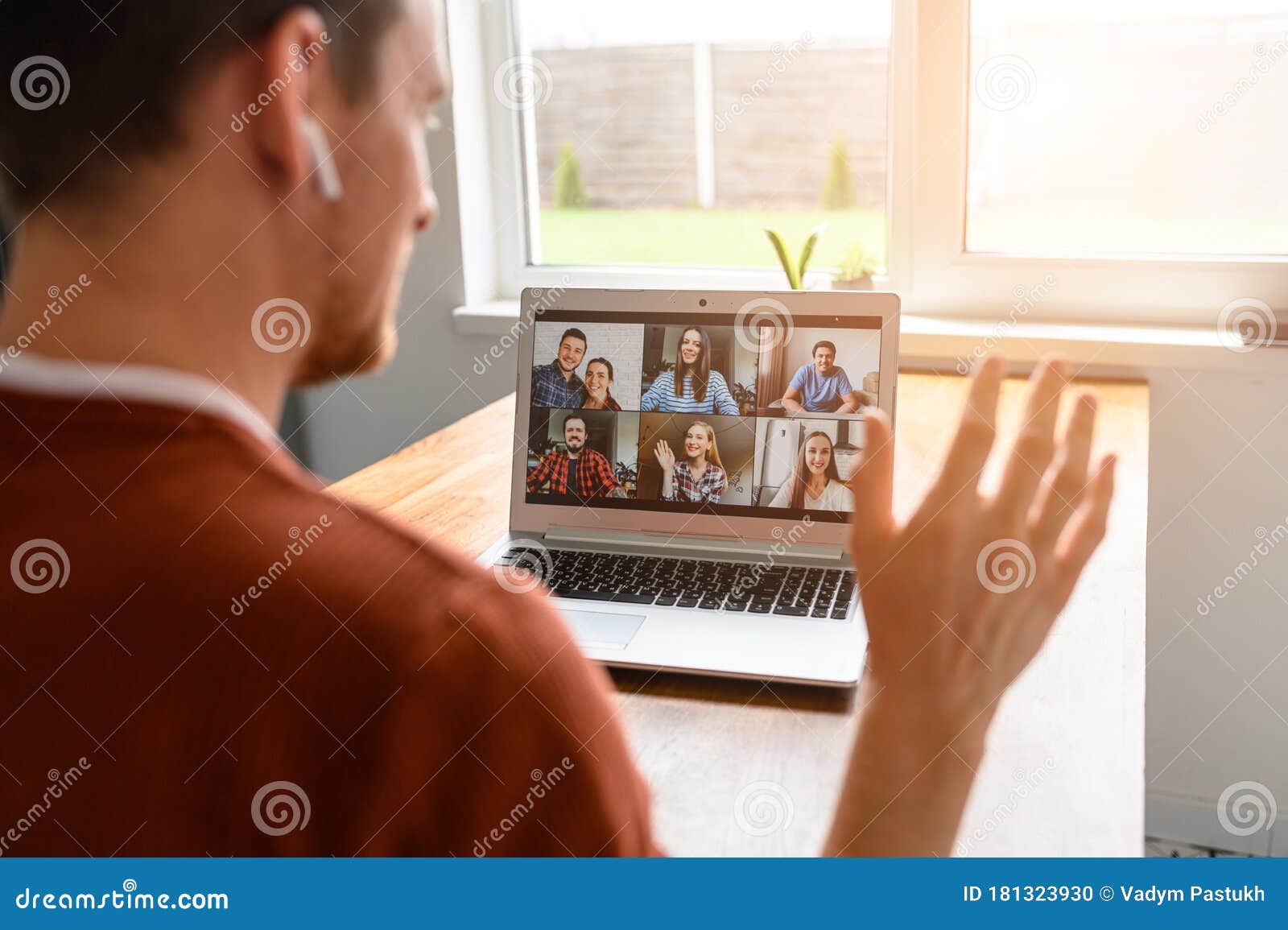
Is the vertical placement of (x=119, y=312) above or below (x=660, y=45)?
below

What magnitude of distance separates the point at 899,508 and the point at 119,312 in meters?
0.86

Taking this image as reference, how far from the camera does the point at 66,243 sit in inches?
18.3

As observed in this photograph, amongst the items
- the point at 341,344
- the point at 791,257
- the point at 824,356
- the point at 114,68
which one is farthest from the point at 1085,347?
the point at 114,68

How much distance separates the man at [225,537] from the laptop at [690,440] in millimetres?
537

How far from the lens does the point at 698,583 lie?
1013 millimetres

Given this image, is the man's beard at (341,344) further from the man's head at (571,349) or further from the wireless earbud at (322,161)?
the man's head at (571,349)

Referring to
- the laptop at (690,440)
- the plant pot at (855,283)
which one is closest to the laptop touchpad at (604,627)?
the laptop at (690,440)

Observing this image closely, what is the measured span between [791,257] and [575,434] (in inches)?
35.2

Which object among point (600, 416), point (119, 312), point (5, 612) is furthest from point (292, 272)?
point (600, 416)

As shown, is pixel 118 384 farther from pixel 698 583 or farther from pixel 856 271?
pixel 856 271

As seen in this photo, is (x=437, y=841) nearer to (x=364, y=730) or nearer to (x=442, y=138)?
(x=364, y=730)

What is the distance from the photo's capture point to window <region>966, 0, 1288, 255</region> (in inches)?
71.3

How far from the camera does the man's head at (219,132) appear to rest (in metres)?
0.45

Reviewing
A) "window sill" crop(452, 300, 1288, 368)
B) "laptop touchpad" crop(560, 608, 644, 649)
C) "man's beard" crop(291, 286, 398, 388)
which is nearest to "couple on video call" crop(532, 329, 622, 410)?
"laptop touchpad" crop(560, 608, 644, 649)
